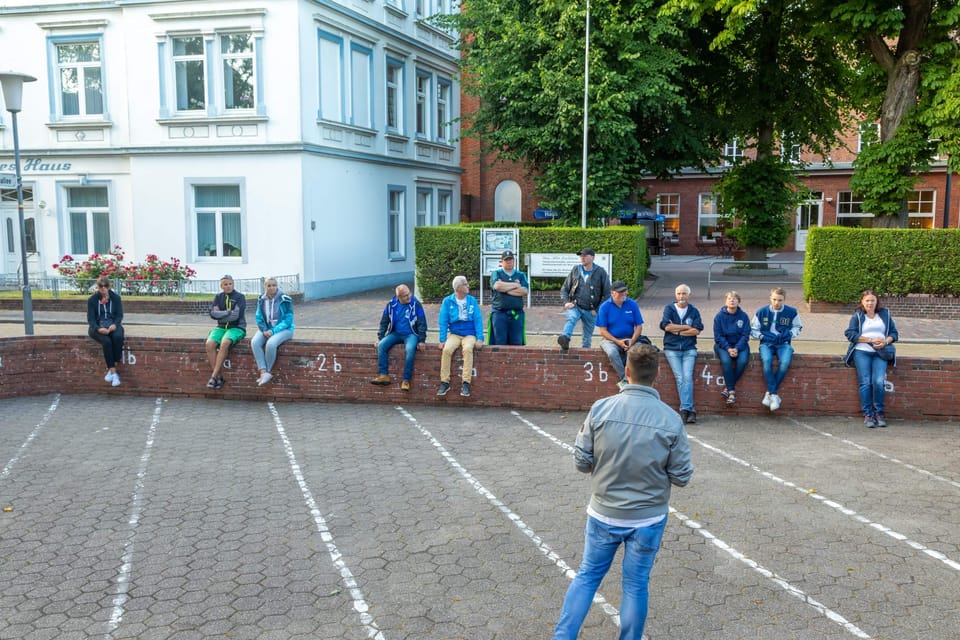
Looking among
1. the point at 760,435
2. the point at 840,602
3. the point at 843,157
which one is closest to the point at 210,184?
the point at 760,435

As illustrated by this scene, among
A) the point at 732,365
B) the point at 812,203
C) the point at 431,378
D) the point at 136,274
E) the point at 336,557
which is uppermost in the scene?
the point at 812,203

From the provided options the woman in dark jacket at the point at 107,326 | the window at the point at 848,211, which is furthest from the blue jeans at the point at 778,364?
the window at the point at 848,211

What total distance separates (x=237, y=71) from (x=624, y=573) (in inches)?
836

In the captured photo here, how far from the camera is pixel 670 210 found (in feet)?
153

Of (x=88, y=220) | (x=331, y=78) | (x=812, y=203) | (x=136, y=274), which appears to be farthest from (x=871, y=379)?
(x=812, y=203)

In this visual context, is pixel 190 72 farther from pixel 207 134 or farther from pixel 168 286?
pixel 168 286

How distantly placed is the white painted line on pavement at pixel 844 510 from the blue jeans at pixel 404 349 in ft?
12.8

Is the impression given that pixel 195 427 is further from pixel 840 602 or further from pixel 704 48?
pixel 704 48

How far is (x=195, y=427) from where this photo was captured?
1030cm

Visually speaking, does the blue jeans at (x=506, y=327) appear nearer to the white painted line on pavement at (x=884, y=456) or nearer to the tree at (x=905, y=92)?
the white painted line on pavement at (x=884, y=456)

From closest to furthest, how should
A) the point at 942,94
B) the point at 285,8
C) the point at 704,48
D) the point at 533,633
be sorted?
the point at 533,633
the point at 942,94
the point at 285,8
the point at 704,48

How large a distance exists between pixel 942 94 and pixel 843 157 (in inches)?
1077

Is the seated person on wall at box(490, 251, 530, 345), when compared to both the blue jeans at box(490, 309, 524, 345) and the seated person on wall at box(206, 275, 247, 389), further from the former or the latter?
the seated person on wall at box(206, 275, 247, 389)

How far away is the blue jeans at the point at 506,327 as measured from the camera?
1218cm
